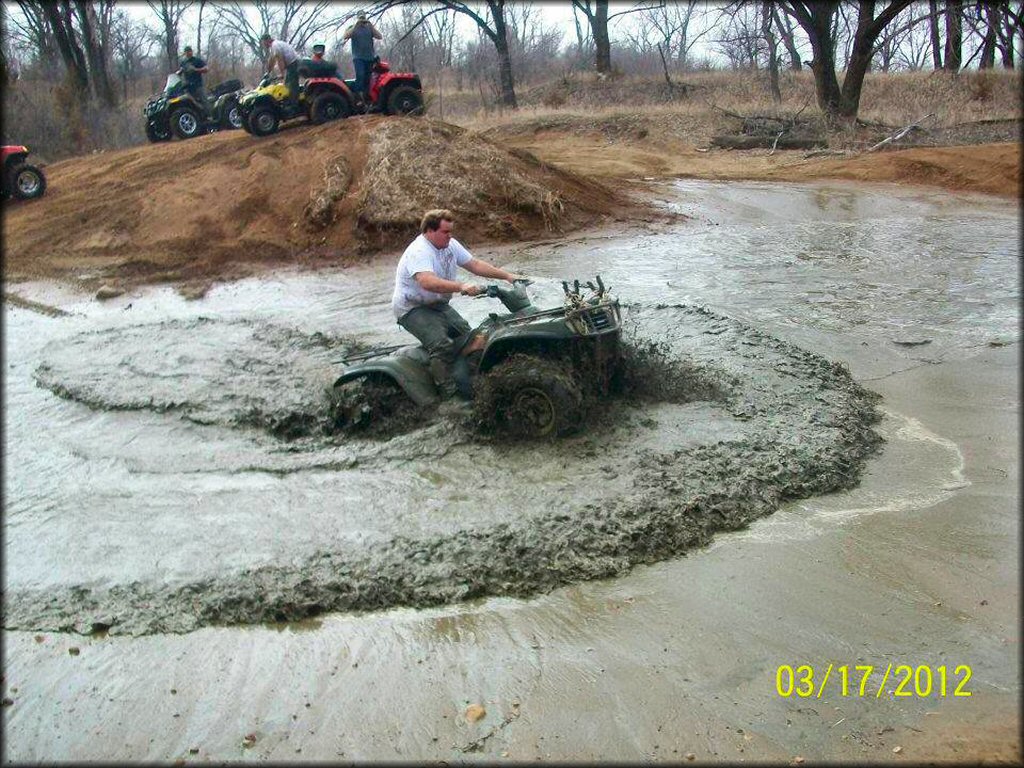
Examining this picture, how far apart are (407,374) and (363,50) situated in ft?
44.5

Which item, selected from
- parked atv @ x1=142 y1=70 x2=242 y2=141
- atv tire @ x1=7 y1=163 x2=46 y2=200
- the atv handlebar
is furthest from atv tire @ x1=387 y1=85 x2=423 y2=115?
the atv handlebar

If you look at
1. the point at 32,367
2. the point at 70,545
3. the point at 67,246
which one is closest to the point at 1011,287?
the point at 70,545

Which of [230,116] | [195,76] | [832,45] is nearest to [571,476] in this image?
[230,116]

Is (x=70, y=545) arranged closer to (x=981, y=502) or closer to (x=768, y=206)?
(x=981, y=502)

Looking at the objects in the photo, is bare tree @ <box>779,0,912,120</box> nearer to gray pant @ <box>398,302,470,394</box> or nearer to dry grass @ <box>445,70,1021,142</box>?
dry grass @ <box>445,70,1021,142</box>

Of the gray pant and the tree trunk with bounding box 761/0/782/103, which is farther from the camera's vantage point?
the tree trunk with bounding box 761/0/782/103

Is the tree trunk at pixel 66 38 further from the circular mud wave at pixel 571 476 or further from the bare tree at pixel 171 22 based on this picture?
the circular mud wave at pixel 571 476

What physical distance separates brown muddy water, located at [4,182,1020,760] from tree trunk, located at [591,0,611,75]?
96.0ft

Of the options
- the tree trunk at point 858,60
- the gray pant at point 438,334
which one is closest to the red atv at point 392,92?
the tree trunk at point 858,60

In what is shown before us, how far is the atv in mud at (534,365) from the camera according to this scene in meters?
6.66

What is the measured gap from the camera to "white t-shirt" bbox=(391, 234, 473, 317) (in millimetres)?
7199

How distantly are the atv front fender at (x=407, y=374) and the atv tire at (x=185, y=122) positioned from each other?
60.8ft

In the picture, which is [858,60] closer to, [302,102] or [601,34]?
[302,102]
